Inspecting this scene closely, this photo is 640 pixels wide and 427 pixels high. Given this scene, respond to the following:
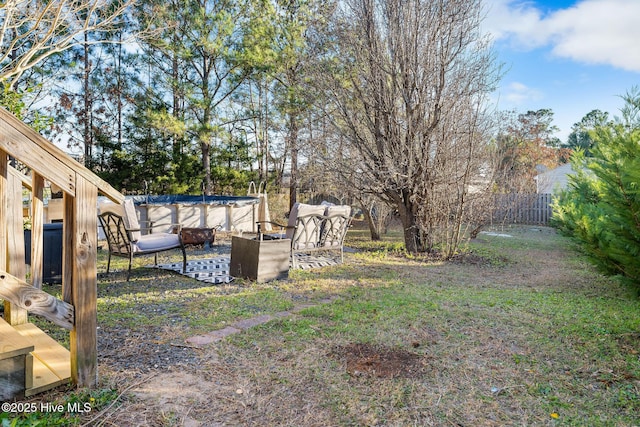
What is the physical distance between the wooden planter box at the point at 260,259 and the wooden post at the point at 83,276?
9.29 feet

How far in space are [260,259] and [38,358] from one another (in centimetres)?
276

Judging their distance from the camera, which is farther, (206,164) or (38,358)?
(206,164)

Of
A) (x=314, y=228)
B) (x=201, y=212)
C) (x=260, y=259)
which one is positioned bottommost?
(x=260, y=259)

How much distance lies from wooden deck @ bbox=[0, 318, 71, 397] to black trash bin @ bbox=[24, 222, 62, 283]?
2293 millimetres

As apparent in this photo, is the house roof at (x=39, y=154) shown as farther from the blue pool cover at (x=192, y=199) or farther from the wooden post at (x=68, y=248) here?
the blue pool cover at (x=192, y=199)

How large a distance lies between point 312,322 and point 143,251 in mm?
2714

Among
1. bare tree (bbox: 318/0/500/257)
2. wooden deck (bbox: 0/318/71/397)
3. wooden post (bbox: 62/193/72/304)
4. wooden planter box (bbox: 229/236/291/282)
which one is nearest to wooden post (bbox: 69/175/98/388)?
wooden post (bbox: 62/193/72/304)

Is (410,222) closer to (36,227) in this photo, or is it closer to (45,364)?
(36,227)

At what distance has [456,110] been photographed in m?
A: 6.73

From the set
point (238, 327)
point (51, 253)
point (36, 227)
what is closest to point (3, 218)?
point (36, 227)

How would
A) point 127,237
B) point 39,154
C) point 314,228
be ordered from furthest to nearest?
point 314,228 → point 127,237 → point 39,154

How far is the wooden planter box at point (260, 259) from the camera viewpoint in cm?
488

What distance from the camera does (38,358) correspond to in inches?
90.2

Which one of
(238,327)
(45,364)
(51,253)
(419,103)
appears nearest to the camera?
(45,364)
